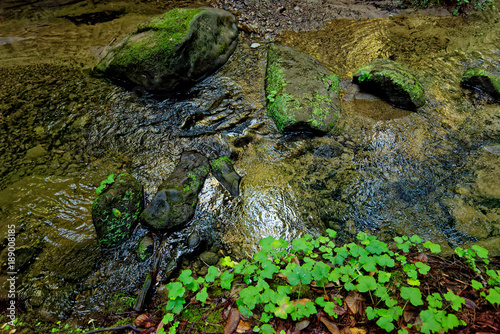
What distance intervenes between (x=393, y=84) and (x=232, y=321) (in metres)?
4.37

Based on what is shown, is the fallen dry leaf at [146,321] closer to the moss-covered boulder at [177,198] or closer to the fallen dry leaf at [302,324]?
the moss-covered boulder at [177,198]

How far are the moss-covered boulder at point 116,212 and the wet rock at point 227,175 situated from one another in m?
1.08

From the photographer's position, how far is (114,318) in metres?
2.52

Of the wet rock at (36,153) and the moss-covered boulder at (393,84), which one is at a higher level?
the moss-covered boulder at (393,84)

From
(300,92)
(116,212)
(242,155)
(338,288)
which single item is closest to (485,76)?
(300,92)

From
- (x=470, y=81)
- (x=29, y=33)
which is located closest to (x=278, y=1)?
(x=470, y=81)

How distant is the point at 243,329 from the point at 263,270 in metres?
0.49

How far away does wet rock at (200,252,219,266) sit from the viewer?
115 inches

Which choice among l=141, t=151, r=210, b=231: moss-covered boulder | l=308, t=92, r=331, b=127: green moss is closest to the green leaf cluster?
l=141, t=151, r=210, b=231: moss-covered boulder

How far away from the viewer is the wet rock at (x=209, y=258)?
9.59 ft

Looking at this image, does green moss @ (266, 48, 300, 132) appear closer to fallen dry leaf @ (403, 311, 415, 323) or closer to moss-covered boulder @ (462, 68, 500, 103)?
fallen dry leaf @ (403, 311, 415, 323)

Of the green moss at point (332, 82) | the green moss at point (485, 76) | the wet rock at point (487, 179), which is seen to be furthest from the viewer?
the green moss at point (332, 82)

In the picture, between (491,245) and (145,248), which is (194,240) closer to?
(145,248)

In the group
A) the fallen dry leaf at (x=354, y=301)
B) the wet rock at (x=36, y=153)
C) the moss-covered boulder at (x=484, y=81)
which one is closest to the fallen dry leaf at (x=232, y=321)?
the fallen dry leaf at (x=354, y=301)
